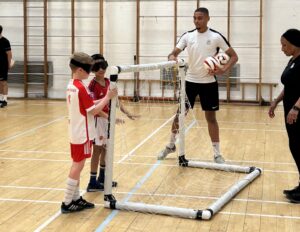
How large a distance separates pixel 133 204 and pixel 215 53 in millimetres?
2577

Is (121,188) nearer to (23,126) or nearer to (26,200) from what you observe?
(26,200)

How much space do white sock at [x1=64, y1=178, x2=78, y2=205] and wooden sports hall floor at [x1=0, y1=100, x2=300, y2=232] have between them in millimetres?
135

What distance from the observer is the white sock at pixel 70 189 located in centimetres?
464

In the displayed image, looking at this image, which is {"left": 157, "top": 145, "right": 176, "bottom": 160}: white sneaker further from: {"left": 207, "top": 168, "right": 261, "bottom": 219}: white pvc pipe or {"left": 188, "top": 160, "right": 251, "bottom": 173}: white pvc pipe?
{"left": 207, "top": 168, "right": 261, "bottom": 219}: white pvc pipe

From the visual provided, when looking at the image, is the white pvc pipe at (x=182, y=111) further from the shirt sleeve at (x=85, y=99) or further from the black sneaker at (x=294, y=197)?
the shirt sleeve at (x=85, y=99)

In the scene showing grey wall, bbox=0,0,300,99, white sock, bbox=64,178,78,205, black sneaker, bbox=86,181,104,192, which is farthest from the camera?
grey wall, bbox=0,0,300,99

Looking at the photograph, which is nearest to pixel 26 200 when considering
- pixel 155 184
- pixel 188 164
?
pixel 155 184

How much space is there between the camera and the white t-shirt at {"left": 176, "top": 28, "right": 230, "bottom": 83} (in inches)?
258

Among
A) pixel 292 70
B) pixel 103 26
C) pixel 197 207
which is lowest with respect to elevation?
pixel 197 207

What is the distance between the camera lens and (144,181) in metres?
5.88

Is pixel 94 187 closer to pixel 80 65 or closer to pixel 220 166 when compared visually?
pixel 80 65

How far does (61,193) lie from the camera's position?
17.6 ft

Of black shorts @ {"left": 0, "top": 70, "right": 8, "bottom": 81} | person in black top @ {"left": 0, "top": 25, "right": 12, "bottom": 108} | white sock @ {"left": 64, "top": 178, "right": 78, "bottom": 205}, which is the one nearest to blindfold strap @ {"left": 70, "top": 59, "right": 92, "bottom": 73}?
white sock @ {"left": 64, "top": 178, "right": 78, "bottom": 205}

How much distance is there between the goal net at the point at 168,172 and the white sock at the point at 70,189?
1.12ft
